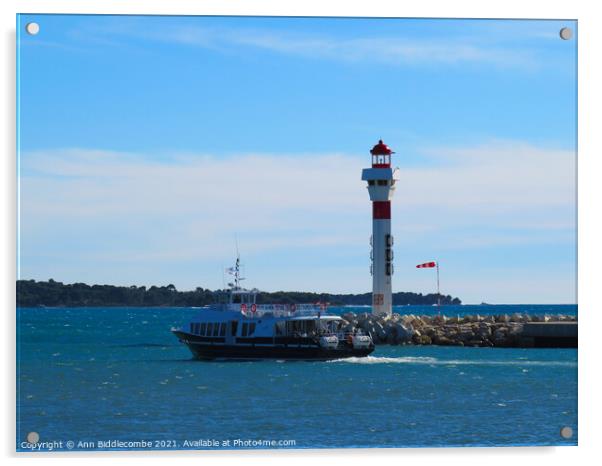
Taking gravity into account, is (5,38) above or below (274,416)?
above

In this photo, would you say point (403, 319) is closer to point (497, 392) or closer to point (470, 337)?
point (470, 337)

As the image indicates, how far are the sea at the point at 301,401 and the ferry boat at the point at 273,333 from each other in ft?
2.03

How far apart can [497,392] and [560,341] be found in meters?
21.4

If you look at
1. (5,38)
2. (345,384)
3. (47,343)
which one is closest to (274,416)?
(345,384)

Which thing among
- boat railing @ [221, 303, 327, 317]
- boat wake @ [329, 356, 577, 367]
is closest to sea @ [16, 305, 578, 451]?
boat wake @ [329, 356, 577, 367]

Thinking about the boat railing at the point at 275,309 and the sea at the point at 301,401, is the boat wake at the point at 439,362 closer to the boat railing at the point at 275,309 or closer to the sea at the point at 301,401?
the sea at the point at 301,401

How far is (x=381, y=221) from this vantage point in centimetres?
5762

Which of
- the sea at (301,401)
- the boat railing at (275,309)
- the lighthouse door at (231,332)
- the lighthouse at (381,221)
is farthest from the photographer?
the lighthouse at (381,221)

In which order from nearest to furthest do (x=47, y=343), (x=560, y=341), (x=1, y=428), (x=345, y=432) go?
(x=1, y=428)
(x=345, y=432)
(x=560, y=341)
(x=47, y=343)

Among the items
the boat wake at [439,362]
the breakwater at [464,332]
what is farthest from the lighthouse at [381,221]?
the boat wake at [439,362]

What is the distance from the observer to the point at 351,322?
60594 mm

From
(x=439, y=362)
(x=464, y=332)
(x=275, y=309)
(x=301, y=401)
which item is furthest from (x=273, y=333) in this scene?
(x=464, y=332)

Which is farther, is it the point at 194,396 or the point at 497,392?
the point at 497,392

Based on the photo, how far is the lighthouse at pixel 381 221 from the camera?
5612cm
